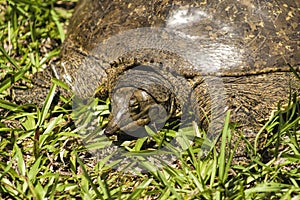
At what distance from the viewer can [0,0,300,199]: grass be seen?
335 cm

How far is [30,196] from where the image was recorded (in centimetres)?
343

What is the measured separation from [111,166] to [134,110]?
1.39ft

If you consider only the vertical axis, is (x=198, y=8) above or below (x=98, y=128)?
above

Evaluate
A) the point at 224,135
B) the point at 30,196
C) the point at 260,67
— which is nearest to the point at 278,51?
the point at 260,67

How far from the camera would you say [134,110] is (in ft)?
12.3

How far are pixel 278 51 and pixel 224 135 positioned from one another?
94cm

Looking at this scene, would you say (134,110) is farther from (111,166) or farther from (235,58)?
(235,58)

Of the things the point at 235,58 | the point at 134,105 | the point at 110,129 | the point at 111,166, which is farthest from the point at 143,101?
the point at 235,58

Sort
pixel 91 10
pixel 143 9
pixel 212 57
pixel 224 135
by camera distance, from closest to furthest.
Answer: pixel 224 135
pixel 212 57
pixel 143 9
pixel 91 10

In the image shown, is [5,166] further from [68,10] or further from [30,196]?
[68,10]

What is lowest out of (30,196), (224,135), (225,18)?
(30,196)

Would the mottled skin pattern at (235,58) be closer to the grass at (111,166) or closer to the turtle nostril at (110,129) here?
the turtle nostril at (110,129)

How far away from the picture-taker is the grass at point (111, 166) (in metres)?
3.35

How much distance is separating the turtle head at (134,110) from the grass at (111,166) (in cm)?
15
